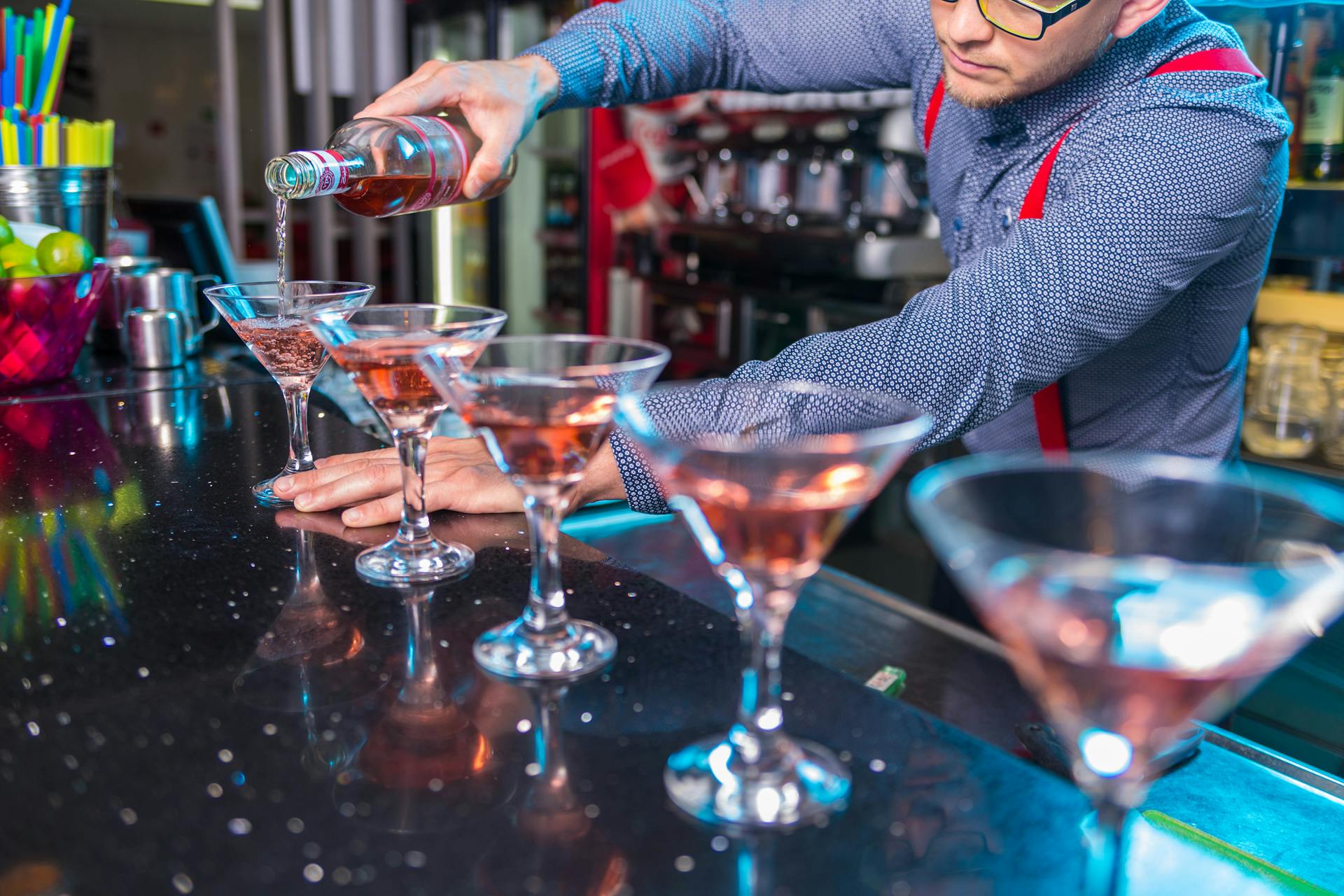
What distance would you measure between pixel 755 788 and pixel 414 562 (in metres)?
0.47

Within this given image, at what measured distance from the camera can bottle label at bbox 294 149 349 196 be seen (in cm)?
123

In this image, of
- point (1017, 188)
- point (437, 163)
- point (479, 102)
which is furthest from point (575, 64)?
point (1017, 188)

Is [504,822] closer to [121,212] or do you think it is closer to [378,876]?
[378,876]

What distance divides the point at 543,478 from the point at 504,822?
255mm

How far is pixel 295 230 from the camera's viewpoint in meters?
5.82

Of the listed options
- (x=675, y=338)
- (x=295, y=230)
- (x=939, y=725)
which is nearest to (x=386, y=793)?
(x=939, y=725)

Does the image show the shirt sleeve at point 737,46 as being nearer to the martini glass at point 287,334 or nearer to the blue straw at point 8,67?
the martini glass at point 287,334

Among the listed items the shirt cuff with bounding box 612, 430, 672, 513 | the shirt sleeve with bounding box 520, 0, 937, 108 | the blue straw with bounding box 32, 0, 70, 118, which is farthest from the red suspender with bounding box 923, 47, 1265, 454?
the blue straw with bounding box 32, 0, 70, 118

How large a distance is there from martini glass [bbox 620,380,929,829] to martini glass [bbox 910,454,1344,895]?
0.05 m

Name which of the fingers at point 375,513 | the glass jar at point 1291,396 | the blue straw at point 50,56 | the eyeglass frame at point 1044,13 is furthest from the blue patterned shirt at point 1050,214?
the blue straw at point 50,56

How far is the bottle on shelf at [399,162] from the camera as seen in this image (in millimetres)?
1362

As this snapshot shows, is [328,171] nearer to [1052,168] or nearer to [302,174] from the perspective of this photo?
[302,174]

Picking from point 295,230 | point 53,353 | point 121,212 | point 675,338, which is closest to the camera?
point 53,353

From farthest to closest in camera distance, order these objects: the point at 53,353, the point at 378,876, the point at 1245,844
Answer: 1. the point at 53,353
2. the point at 1245,844
3. the point at 378,876
